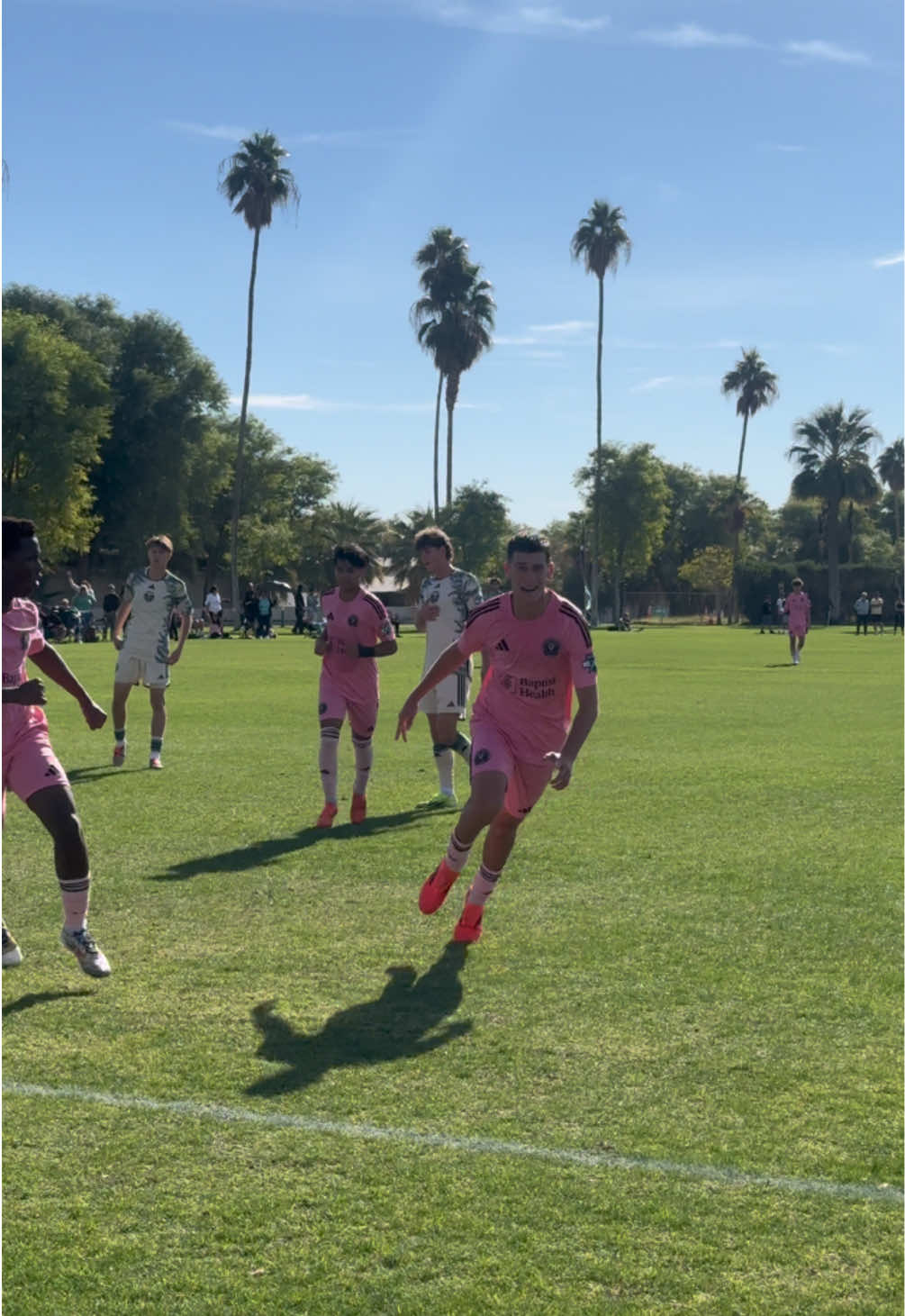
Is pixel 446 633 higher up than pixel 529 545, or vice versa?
pixel 529 545

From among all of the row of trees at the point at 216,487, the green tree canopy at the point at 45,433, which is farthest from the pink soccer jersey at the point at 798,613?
the green tree canopy at the point at 45,433

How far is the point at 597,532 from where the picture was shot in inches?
3784

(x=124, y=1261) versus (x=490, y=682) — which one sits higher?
(x=490, y=682)

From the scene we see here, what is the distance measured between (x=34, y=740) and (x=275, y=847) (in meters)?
3.88

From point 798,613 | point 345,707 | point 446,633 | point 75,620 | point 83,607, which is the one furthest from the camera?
point 75,620

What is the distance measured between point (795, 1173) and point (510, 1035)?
5.21ft

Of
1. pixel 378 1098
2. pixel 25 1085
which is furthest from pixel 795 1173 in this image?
pixel 25 1085

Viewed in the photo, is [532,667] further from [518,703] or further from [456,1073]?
[456,1073]

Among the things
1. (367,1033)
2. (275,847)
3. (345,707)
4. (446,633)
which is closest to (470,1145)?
(367,1033)

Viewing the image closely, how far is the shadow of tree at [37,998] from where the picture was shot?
241 inches

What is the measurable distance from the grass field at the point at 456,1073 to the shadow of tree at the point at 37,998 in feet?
0.07

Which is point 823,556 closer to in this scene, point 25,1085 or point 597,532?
point 597,532

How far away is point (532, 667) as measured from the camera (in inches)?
283

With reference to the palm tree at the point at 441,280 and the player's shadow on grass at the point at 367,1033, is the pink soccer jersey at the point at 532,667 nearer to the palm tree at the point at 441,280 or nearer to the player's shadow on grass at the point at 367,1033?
the player's shadow on grass at the point at 367,1033
